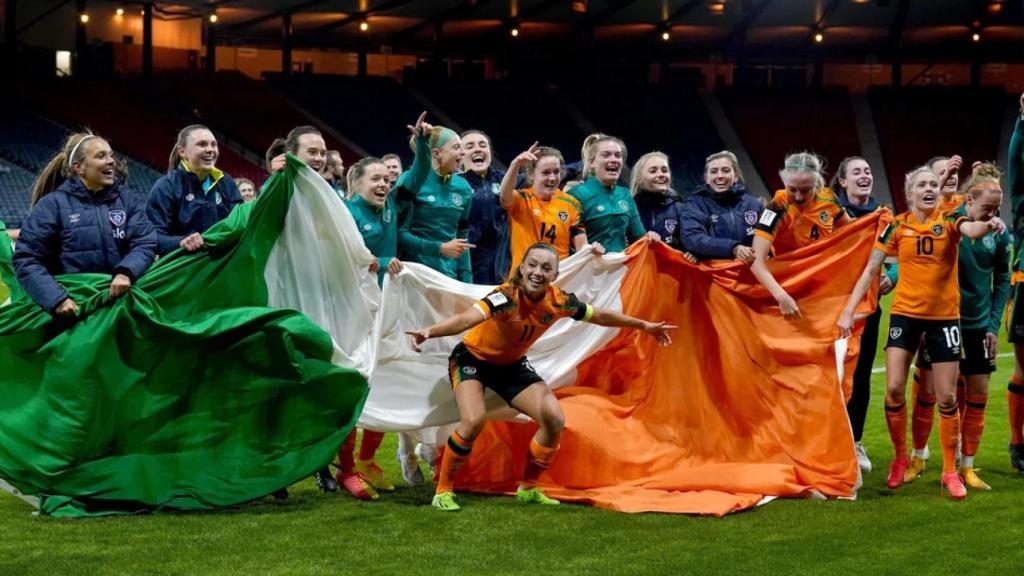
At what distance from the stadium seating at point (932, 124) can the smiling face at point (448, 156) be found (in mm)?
28387

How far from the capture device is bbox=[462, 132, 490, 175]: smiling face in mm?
8594

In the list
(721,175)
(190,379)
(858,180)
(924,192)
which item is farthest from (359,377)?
(858,180)

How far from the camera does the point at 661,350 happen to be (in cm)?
752

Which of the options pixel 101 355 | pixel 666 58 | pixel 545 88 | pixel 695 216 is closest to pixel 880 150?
pixel 666 58

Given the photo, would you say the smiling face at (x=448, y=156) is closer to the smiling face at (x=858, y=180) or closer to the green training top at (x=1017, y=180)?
the smiling face at (x=858, y=180)

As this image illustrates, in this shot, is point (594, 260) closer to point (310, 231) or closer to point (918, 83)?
point (310, 231)

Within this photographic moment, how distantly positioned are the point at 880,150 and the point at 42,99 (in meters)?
21.3

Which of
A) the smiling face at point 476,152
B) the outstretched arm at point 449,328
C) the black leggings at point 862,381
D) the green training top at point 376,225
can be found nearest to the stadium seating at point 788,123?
the smiling face at point 476,152

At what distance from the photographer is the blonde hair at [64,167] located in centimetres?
653

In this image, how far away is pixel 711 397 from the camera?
744 centimetres

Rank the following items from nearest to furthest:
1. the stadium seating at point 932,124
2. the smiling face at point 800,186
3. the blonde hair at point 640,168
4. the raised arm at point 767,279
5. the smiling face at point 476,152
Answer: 1. the raised arm at point 767,279
2. the smiling face at point 800,186
3. the blonde hair at point 640,168
4. the smiling face at point 476,152
5. the stadium seating at point 932,124

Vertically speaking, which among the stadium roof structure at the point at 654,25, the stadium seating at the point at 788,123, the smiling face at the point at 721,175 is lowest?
the smiling face at the point at 721,175

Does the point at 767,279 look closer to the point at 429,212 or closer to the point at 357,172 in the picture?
the point at 429,212

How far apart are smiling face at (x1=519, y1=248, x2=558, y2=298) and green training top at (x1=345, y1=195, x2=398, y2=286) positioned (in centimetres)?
102
